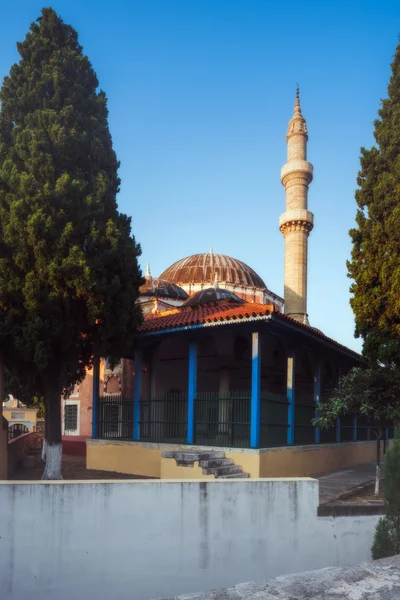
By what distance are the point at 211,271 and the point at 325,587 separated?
29.5 metres

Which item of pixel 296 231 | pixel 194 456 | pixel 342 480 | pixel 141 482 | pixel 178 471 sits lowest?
pixel 342 480

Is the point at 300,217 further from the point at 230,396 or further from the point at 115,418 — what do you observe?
the point at 230,396

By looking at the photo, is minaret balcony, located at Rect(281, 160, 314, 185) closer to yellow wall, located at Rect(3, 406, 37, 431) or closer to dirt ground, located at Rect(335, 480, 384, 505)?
dirt ground, located at Rect(335, 480, 384, 505)

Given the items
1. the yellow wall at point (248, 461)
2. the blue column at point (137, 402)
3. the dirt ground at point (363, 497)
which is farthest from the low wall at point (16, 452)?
the dirt ground at point (363, 497)

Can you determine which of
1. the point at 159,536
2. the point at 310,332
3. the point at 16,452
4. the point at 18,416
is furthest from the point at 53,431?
the point at 18,416

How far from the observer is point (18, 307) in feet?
33.0

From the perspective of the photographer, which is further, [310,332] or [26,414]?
[26,414]

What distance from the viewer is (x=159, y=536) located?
22.7ft

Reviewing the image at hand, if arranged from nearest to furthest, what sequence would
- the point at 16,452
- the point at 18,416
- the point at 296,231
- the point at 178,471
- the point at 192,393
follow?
1. the point at 178,471
2. the point at 192,393
3. the point at 16,452
4. the point at 296,231
5. the point at 18,416

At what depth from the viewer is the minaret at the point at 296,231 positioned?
23484 millimetres

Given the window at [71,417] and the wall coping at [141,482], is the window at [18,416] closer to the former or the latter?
the window at [71,417]

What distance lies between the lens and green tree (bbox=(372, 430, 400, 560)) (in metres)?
6.45

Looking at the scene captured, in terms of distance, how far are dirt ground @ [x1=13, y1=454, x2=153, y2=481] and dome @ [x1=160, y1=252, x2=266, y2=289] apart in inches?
738

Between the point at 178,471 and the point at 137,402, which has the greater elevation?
the point at 137,402
